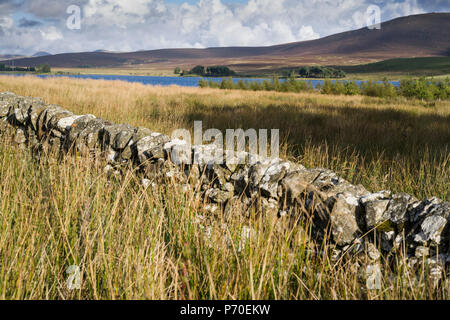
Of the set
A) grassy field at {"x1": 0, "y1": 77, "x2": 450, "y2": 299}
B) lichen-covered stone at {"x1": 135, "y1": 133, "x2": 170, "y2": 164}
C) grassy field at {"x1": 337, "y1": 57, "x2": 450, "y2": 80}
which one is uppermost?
grassy field at {"x1": 337, "y1": 57, "x2": 450, "y2": 80}

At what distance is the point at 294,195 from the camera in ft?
8.26

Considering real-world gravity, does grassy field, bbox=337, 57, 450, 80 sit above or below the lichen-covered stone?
above

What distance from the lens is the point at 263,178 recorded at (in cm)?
273

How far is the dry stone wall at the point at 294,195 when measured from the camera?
2.07m

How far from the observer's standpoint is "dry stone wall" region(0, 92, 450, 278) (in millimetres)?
2072

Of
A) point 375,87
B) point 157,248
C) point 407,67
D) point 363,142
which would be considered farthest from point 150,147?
point 407,67

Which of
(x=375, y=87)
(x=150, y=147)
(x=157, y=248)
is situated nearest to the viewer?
(x=157, y=248)

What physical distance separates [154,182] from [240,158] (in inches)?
41.6

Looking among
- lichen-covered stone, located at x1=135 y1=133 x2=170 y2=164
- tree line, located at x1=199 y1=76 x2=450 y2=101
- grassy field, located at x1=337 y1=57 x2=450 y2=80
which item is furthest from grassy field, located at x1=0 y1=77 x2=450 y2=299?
grassy field, located at x1=337 y1=57 x2=450 y2=80

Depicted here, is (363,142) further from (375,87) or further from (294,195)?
(375,87)

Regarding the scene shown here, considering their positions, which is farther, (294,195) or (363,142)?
(363,142)

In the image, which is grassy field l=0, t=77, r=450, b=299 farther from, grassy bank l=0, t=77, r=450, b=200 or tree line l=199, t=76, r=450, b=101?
tree line l=199, t=76, r=450, b=101

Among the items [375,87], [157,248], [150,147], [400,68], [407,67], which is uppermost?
[407,67]
